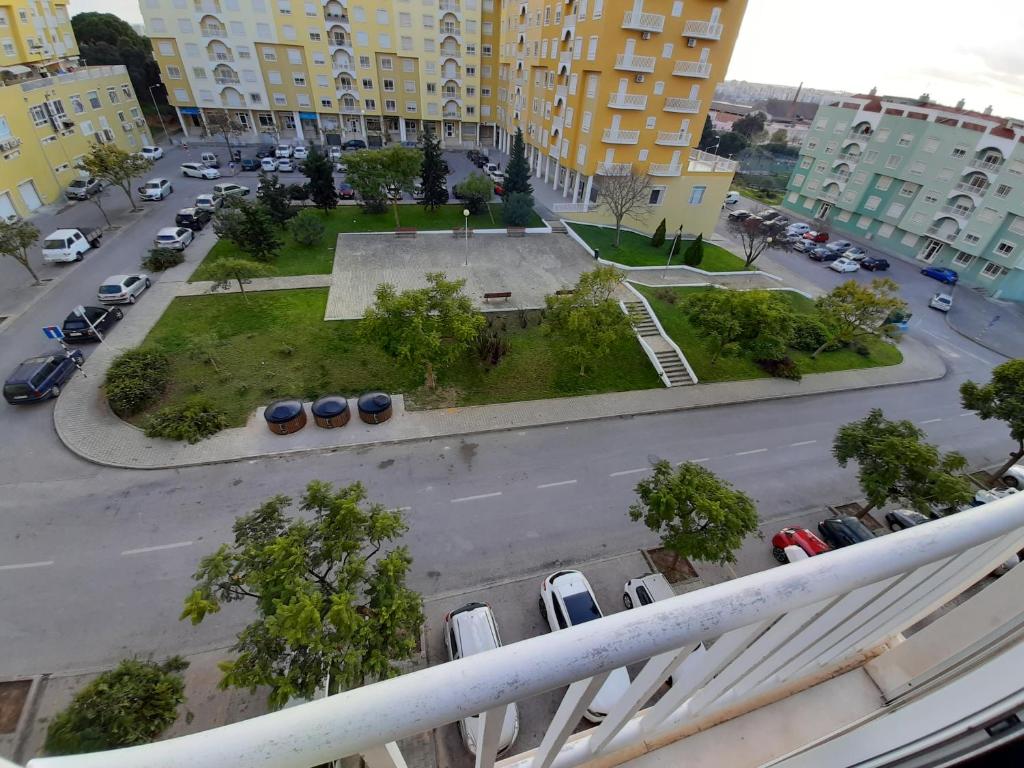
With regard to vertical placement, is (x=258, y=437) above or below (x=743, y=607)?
below

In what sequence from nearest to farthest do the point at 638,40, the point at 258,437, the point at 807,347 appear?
the point at 258,437, the point at 807,347, the point at 638,40

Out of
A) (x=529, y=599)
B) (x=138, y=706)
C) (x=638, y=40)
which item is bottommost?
(x=529, y=599)

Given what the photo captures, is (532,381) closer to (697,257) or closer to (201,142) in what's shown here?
(697,257)

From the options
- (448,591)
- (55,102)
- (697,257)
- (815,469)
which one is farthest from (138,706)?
(55,102)

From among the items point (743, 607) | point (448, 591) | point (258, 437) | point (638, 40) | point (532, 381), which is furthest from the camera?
point (638, 40)

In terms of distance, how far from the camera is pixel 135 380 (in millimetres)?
14820

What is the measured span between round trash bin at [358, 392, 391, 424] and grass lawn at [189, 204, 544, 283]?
435 inches

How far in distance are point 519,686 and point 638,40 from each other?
3436 cm

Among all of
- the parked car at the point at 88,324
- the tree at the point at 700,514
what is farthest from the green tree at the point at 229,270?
the tree at the point at 700,514

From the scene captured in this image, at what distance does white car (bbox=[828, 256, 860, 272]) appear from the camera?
108 feet

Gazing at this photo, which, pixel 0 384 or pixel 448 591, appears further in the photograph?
pixel 0 384

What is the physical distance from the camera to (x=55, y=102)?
30672 millimetres

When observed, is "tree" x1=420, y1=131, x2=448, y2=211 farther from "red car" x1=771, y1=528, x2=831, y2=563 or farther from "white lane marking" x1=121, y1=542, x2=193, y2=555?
"red car" x1=771, y1=528, x2=831, y2=563

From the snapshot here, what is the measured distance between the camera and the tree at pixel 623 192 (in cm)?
2875
